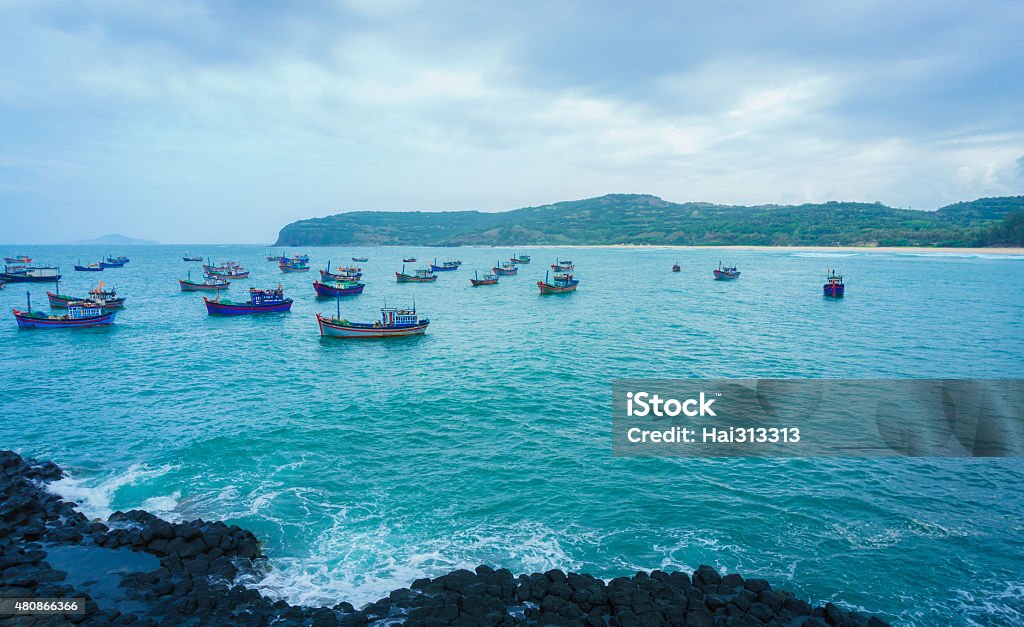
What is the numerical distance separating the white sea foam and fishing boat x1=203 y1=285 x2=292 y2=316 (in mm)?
43801

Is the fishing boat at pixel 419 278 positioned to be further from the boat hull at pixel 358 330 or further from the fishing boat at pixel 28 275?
the fishing boat at pixel 28 275

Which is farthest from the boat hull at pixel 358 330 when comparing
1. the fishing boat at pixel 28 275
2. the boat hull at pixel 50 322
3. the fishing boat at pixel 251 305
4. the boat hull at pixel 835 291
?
the fishing boat at pixel 28 275

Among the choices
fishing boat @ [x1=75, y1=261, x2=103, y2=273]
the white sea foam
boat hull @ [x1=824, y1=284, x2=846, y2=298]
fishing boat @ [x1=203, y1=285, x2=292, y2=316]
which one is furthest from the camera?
fishing boat @ [x1=75, y1=261, x2=103, y2=273]

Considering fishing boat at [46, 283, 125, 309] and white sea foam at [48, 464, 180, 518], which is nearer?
white sea foam at [48, 464, 180, 518]

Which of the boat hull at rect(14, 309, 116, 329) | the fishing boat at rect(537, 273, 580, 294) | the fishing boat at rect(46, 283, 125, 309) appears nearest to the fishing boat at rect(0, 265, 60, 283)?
the fishing boat at rect(46, 283, 125, 309)

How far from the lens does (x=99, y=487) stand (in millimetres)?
21219

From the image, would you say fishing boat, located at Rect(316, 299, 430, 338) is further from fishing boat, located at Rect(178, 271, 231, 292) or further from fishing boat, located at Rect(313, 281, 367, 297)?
fishing boat, located at Rect(178, 271, 231, 292)

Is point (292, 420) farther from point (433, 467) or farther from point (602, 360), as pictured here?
point (602, 360)

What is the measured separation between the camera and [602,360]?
39.7 metres

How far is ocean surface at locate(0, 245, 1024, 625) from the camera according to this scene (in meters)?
16.2

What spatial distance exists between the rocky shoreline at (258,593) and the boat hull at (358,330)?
31987 millimetres

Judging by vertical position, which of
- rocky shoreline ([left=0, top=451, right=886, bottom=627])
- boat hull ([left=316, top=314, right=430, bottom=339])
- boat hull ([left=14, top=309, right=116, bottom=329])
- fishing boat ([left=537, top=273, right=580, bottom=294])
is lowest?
rocky shoreline ([left=0, top=451, right=886, bottom=627])

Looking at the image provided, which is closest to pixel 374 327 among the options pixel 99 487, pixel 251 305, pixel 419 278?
pixel 251 305

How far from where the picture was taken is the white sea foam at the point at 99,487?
19609 mm
